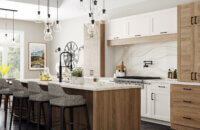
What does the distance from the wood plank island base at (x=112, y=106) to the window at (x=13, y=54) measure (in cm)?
581

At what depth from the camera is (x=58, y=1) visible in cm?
754

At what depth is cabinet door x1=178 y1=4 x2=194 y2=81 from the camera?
17.0 feet

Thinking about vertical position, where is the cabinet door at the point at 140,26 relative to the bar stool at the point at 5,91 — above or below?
above

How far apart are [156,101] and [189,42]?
1422 mm

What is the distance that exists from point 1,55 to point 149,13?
559 cm

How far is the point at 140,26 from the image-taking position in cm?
648

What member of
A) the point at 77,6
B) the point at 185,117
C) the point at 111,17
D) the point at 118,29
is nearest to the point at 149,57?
the point at 118,29

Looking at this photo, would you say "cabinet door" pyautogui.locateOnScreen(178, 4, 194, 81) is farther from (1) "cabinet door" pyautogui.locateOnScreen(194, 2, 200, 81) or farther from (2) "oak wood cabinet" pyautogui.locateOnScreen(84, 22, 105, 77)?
(2) "oak wood cabinet" pyautogui.locateOnScreen(84, 22, 105, 77)

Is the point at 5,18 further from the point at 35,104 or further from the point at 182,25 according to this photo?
the point at 182,25

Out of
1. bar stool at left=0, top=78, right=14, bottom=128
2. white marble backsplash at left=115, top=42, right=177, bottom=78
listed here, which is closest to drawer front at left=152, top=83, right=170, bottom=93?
white marble backsplash at left=115, top=42, right=177, bottom=78

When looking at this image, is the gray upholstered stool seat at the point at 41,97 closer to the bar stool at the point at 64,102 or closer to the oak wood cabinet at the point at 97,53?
the bar stool at the point at 64,102

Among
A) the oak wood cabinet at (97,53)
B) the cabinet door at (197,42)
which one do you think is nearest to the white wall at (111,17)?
the oak wood cabinet at (97,53)

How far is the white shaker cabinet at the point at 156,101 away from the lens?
18.5 ft

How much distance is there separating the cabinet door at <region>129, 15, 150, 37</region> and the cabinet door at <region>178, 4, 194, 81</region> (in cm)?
108
